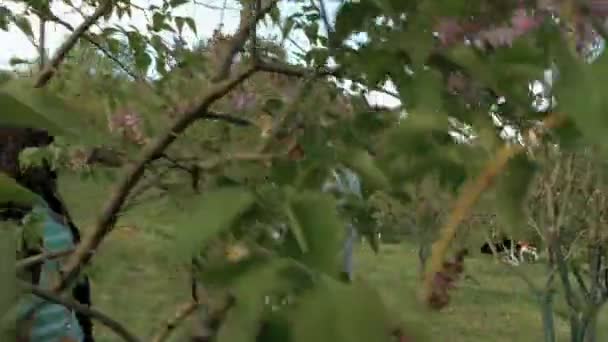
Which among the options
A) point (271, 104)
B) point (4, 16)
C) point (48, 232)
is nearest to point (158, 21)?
point (4, 16)

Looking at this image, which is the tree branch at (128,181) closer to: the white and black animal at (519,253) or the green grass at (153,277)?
the green grass at (153,277)

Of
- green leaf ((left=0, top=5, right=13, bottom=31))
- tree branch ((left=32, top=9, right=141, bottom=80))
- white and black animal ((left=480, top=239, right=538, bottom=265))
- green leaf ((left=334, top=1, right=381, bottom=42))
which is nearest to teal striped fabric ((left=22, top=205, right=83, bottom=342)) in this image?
green leaf ((left=334, top=1, right=381, bottom=42))

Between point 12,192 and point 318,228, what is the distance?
0.15m

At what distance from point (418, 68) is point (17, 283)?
1.06 feet

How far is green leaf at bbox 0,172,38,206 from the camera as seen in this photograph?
1.63 feet

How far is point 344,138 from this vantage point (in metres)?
0.90

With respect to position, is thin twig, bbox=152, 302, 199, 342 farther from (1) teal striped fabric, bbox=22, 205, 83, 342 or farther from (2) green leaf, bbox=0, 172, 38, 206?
(2) green leaf, bbox=0, 172, 38, 206

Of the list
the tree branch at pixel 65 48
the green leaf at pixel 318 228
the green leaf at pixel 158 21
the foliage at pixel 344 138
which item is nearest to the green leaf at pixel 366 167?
the foliage at pixel 344 138

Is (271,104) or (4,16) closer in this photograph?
(271,104)

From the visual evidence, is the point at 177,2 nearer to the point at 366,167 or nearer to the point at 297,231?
the point at 366,167

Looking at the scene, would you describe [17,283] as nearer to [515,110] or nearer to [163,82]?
[515,110]

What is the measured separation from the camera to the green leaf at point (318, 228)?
508 mm

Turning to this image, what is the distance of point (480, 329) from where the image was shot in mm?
8328

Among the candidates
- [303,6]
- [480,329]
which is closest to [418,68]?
[303,6]
